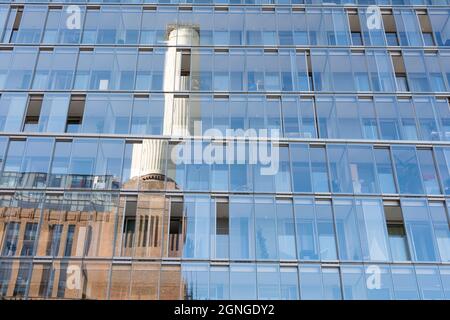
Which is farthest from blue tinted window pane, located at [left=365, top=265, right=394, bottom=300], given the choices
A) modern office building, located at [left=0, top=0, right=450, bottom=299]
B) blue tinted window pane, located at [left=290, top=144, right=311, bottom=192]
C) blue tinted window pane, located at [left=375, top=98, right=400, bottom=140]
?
blue tinted window pane, located at [left=375, top=98, right=400, bottom=140]

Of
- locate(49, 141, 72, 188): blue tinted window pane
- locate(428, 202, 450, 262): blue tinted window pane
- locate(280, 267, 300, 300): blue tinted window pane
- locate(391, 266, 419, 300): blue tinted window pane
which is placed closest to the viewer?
locate(280, 267, 300, 300): blue tinted window pane

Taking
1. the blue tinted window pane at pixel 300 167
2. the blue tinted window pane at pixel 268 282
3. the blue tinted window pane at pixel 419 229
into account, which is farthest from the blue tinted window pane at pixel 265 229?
the blue tinted window pane at pixel 419 229

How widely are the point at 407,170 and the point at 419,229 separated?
3134 millimetres

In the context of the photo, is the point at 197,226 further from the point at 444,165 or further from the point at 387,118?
the point at 444,165

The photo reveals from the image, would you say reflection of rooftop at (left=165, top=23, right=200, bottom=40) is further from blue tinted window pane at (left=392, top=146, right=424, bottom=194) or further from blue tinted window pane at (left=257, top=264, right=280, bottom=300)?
blue tinted window pane at (left=257, top=264, right=280, bottom=300)

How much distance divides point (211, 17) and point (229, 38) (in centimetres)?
170

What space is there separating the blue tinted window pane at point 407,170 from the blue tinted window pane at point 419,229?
0.70 meters

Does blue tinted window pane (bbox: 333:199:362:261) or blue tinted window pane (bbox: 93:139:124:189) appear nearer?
blue tinted window pane (bbox: 333:199:362:261)

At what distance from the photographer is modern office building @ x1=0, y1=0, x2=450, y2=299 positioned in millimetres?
26281

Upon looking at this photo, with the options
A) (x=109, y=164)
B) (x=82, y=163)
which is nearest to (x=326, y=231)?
(x=109, y=164)

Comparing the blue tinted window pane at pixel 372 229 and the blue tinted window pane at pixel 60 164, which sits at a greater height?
the blue tinted window pane at pixel 60 164

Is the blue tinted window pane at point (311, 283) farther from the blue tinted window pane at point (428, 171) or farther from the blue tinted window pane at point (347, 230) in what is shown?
the blue tinted window pane at point (428, 171)

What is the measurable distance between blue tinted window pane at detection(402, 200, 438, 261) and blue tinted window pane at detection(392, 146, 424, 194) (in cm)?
70

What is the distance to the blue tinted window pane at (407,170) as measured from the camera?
28.6 meters
